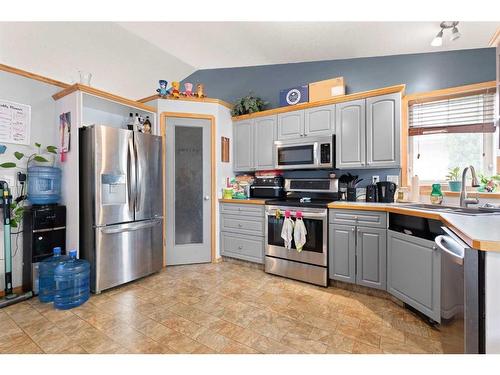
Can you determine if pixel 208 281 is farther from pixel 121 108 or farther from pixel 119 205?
pixel 121 108

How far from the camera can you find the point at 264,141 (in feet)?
11.3

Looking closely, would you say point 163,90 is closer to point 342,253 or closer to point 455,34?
point 342,253

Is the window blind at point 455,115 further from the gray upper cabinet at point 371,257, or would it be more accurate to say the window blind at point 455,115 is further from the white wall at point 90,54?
the white wall at point 90,54

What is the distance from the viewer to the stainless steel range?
261 centimetres

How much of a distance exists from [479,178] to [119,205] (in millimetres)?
3729

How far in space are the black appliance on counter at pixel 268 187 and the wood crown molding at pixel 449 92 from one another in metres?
1.80

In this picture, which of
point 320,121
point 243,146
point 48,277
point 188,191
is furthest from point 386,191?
point 48,277

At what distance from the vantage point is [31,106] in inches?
101

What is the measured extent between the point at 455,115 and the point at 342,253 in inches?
76.8

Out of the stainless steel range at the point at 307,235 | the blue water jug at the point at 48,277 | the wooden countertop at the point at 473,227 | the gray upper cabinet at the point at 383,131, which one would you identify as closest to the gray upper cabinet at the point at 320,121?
the gray upper cabinet at the point at 383,131

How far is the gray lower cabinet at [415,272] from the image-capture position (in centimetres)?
177
